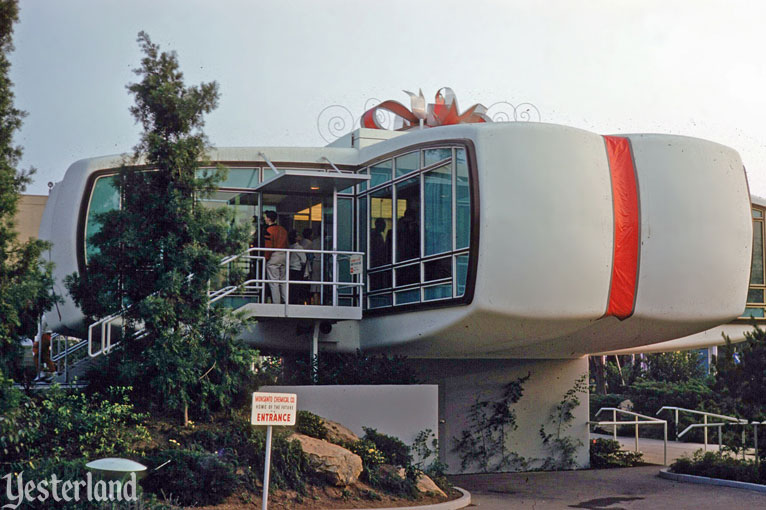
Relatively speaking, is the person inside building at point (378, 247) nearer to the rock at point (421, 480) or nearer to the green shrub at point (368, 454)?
the green shrub at point (368, 454)

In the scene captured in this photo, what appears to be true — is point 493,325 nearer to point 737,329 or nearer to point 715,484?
point 715,484

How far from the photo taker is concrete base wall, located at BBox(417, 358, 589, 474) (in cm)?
2036

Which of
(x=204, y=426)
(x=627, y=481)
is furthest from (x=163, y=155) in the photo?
(x=627, y=481)

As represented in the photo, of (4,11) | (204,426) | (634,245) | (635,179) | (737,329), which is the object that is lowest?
(204,426)

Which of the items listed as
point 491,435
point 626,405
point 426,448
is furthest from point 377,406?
point 626,405

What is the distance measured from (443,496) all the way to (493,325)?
335cm

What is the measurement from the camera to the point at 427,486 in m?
14.8

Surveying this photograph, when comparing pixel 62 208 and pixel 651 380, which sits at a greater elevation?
pixel 62 208

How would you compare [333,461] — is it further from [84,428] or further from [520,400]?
[520,400]

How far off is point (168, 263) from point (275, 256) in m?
3.98

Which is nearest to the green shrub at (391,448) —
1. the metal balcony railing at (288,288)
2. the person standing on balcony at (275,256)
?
the metal balcony railing at (288,288)

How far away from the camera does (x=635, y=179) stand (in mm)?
17297

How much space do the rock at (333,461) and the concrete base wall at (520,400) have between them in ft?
20.4

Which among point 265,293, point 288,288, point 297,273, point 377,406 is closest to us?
point 377,406
